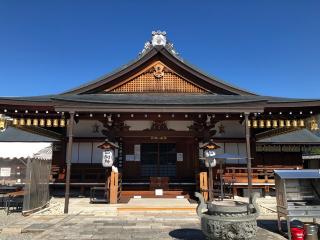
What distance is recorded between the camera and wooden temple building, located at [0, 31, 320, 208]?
47.0 ft

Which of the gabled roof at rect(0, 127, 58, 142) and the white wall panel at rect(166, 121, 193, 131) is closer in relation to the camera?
the white wall panel at rect(166, 121, 193, 131)

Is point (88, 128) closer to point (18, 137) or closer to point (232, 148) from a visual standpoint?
point (232, 148)

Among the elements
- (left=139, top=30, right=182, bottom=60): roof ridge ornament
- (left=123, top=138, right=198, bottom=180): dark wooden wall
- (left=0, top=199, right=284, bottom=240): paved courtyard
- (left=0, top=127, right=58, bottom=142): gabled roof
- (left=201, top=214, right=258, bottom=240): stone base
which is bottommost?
(left=0, top=199, right=284, bottom=240): paved courtyard

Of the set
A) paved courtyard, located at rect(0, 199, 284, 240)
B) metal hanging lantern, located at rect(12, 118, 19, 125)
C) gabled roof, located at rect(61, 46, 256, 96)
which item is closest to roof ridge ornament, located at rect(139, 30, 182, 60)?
gabled roof, located at rect(61, 46, 256, 96)

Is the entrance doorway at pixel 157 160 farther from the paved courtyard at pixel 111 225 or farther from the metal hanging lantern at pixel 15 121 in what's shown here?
the metal hanging lantern at pixel 15 121

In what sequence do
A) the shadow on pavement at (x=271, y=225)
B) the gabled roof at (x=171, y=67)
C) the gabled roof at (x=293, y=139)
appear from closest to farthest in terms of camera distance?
the shadow on pavement at (x=271, y=225) → the gabled roof at (x=171, y=67) → the gabled roof at (x=293, y=139)

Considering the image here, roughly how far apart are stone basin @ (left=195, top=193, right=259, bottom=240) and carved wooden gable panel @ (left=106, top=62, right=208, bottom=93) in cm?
988

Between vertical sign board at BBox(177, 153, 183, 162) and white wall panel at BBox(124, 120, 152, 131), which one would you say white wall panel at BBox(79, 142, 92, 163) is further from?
vertical sign board at BBox(177, 153, 183, 162)

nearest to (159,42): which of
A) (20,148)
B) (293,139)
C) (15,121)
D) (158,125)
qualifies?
(158,125)

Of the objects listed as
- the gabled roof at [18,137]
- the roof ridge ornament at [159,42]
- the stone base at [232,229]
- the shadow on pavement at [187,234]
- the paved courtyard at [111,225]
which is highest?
the roof ridge ornament at [159,42]

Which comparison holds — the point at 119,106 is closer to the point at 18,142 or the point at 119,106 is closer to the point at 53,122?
the point at 53,122

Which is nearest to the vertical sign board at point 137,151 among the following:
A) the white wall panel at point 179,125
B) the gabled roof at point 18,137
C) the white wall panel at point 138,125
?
the white wall panel at point 138,125

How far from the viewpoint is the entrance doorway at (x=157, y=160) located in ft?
53.9

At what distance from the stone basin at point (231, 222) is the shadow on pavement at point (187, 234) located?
1.05 metres
